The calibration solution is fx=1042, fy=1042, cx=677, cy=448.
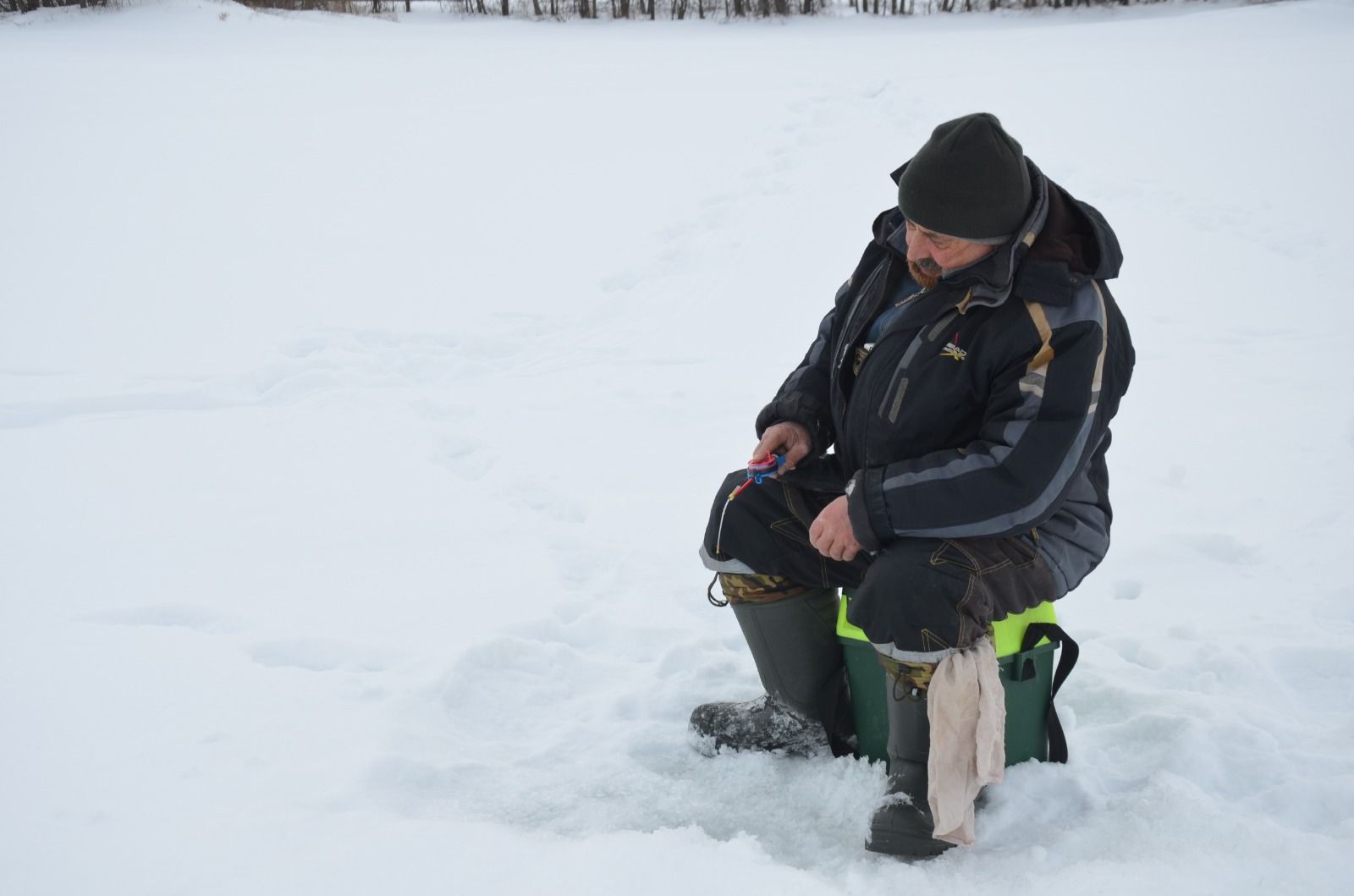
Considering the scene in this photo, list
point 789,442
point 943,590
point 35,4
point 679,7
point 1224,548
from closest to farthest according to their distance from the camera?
1. point 943,590
2. point 789,442
3. point 1224,548
4. point 35,4
5. point 679,7

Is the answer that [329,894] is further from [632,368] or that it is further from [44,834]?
[632,368]

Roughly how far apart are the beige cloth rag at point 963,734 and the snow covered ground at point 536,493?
11 cm

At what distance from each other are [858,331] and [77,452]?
2.85 m

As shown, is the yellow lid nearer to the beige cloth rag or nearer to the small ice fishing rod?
the beige cloth rag

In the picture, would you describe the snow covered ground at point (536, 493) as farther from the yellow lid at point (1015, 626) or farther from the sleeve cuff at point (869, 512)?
the sleeve cuff at point (869, 512)

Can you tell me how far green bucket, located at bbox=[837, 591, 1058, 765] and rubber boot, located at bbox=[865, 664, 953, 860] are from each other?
0.26ft

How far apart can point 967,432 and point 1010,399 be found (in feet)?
0.47

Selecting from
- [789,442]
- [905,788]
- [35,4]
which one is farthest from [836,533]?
[35,4]

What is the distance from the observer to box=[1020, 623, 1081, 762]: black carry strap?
1975mm

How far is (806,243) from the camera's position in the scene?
6.33 m

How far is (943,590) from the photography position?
178cm

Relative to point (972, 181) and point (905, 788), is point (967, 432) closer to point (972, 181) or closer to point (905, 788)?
point (972, 181)

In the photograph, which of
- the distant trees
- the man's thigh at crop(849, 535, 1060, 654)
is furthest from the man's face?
the distant trees

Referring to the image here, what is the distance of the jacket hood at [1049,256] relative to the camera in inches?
69.7
